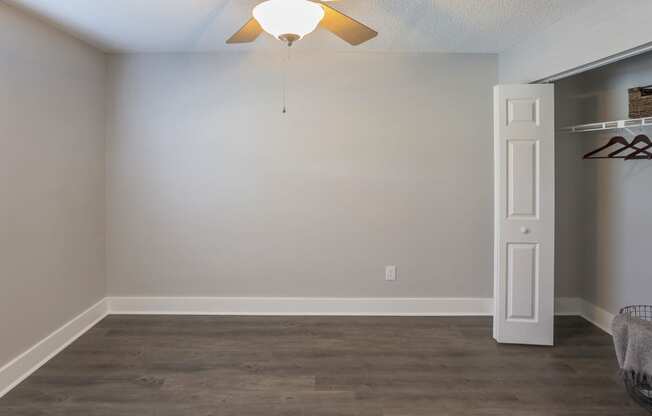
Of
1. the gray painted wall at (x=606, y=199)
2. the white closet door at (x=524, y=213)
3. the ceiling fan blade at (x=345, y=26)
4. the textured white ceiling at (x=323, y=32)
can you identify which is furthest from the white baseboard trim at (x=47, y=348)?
the gray painted wall at (x=606, y=199)

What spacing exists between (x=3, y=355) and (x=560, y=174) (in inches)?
169

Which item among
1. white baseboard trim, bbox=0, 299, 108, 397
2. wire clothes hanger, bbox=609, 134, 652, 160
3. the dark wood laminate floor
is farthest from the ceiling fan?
white baseboard trim, bbox=0, 299, 108, 397

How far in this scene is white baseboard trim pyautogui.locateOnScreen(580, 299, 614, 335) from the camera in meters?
3.42

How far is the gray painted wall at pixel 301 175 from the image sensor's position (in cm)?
376

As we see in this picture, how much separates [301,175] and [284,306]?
1.18 meters

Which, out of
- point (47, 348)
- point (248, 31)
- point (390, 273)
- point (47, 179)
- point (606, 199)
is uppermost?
point (248, 31)

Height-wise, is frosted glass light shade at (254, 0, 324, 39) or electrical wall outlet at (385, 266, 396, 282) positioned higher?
frosted glass light shade at (254, 0, 324, 39)

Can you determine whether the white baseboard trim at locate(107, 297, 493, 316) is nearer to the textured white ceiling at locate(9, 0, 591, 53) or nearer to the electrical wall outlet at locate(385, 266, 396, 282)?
the electrical wall outlet at locate(385, 266, 396, 282)

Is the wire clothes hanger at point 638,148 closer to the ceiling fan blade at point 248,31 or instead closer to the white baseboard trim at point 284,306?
the white baseboard trim at point 284,306

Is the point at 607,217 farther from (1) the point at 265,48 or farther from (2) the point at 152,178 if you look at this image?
(2) the point at 152,178

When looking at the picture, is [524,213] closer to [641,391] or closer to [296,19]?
[641,391]

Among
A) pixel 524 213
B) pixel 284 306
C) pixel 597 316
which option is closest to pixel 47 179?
pixel 284 306

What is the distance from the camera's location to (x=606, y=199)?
11.4 ft

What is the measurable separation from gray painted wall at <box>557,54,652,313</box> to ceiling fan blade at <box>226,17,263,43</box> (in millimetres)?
2752
